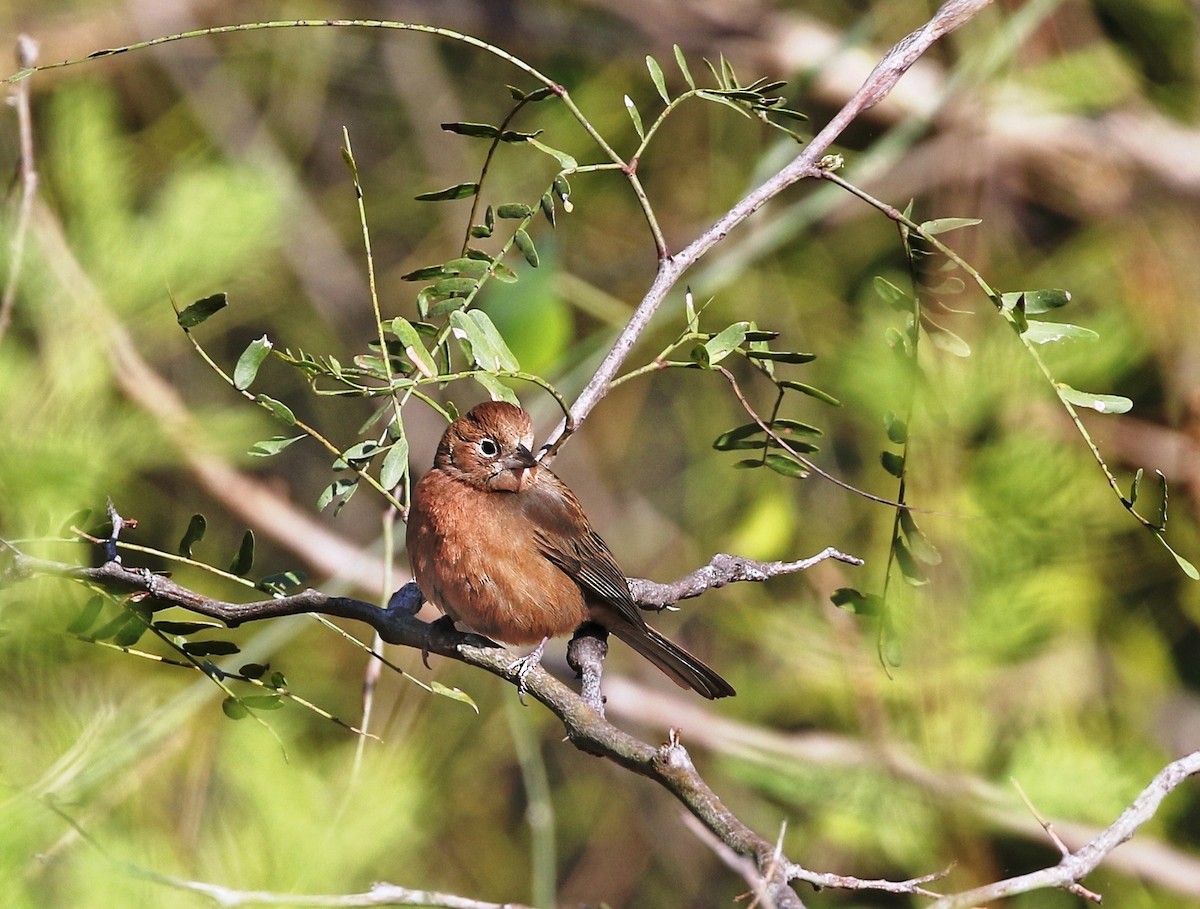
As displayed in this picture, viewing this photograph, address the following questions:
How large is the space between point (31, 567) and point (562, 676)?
150cm

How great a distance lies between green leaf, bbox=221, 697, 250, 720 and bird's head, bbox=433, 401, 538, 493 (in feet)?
4.89

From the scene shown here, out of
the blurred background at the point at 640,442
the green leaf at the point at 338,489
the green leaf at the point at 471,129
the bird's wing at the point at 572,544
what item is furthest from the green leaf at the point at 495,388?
the bird's wing at the point at 572,544

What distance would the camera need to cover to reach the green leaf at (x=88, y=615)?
6.63ft

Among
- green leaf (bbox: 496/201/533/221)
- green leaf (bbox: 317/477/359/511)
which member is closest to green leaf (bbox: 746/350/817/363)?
green leaf (bbox: 496/201/533/221)

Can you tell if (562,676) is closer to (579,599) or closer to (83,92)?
(579,599)

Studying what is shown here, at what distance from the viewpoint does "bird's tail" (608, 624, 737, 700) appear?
3.50 m

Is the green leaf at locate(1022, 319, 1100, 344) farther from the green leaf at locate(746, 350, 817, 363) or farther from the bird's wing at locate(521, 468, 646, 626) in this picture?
the bird's wing at locate(521, 468, 646, 626)

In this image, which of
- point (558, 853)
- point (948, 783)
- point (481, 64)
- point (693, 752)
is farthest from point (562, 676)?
point (481, 64)

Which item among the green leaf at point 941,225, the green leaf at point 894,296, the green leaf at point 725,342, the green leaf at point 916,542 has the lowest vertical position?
the green leaf at point 916,542

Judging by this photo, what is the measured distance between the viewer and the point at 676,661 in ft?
11.6

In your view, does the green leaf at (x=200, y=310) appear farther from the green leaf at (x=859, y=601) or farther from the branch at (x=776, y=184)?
the green leaf at (x=859, y=601)

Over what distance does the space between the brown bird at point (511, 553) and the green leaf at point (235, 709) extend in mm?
973

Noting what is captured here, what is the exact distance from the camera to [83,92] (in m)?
4.06

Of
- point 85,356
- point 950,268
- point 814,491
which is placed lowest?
point 814,491
